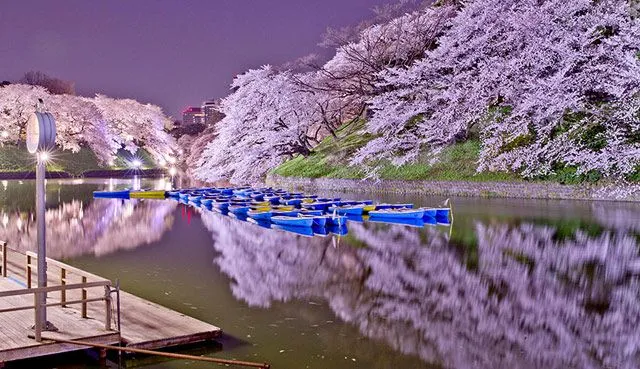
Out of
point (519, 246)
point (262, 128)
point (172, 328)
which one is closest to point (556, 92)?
point (519, 246)

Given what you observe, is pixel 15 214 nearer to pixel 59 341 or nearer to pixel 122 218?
pixel 122 218

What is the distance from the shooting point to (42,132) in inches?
324

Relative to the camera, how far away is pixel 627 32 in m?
30.3

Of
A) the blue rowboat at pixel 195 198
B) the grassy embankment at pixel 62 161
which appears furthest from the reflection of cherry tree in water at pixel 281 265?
the grassy embankment at pixel 62 161

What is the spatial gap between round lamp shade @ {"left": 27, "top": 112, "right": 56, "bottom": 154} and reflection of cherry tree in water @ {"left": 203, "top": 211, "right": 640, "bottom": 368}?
486 cm

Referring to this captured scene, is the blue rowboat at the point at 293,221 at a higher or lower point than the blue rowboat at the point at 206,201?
lower

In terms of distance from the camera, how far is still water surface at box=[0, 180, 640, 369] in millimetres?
8773

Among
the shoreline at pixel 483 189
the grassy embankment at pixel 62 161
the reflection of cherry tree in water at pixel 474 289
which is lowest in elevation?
the reflection of cherry tree in water at pixel 474 289

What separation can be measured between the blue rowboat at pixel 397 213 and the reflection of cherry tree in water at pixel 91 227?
7.84 meters

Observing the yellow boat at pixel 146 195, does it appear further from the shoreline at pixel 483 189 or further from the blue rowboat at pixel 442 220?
the blue rowboat at pixel 442 220

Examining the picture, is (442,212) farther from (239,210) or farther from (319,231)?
(239,210)

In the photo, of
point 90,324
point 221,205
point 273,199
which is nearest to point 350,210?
point 273,199

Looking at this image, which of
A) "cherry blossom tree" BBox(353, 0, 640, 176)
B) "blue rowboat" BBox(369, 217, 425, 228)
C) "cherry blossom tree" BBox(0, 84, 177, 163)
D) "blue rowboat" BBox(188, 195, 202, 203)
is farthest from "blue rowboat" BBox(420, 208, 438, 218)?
"cherry blossom tree" BBox(0, 84, 177, 163)

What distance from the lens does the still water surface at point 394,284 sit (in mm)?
8773
